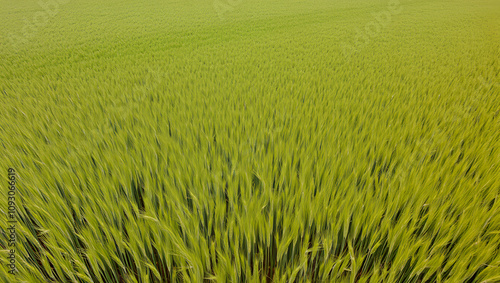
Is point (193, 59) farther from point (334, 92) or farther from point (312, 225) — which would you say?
point (312, 225)

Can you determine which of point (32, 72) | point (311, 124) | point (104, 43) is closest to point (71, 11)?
point (104, 43)

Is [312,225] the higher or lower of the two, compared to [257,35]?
lower

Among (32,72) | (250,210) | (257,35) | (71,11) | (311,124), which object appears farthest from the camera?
(71,11)

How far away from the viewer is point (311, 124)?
5.33 ft

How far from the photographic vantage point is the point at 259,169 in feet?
3.65

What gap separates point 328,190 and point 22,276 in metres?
1.06

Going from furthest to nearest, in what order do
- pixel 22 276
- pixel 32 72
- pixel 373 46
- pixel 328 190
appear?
pixel 373 46
pixel 32 72
pixel 328 190
pixel 22 276

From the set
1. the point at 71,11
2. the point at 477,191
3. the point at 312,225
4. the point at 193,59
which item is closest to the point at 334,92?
the point at 477,191

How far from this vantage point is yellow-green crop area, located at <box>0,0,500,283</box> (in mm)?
754

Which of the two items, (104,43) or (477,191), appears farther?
(104,43)

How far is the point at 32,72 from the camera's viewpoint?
395 cm

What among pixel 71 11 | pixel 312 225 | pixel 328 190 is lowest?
pixel 312 225

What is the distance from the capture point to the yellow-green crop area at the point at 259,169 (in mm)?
754

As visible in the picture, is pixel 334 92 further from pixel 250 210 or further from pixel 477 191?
pixel 250 210
